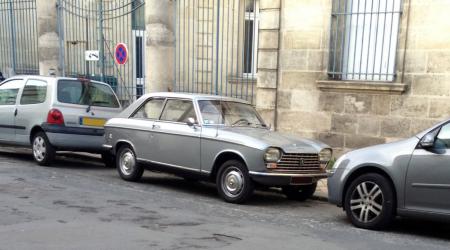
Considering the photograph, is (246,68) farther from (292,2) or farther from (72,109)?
(72,109)

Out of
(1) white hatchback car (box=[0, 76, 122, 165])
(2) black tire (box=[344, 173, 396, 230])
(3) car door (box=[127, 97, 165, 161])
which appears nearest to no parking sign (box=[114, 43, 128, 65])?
(1) white hatchback car (box=[0, 76, 122, 165])

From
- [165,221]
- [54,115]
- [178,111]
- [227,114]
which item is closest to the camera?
[165,221]

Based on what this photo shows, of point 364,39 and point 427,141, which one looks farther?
point 364,39

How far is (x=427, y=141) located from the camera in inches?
224

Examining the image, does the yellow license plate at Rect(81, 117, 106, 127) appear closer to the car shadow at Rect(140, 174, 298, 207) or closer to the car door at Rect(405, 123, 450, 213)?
the car shadow at Rect(140, 174, 298, 207)

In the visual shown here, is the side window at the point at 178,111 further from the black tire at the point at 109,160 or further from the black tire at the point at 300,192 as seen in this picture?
the black tire at the point at 109,160

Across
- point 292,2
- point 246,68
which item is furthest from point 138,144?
point 246,68

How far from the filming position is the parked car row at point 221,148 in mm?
5758

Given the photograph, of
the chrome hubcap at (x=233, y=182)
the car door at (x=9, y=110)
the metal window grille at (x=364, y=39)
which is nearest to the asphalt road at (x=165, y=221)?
the chrome hubcap at (x=233, y=182)

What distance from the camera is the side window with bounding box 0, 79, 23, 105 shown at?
10.3 m

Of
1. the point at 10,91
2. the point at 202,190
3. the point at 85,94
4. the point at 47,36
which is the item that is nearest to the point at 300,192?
the point at 202,190

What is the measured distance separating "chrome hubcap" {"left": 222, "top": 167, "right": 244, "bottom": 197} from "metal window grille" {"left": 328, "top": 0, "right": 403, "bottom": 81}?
15.2ft

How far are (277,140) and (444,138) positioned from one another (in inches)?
91.3

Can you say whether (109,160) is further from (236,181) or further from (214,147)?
(236,181)
